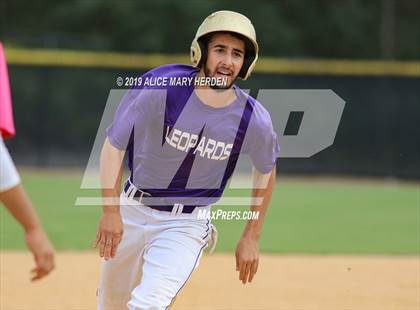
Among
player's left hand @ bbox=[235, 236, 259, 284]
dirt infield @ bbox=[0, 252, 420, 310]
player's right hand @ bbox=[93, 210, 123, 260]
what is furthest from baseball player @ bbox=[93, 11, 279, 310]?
dirt infield @ bbox=[0, 252, 420, 310]

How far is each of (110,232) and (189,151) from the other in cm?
77

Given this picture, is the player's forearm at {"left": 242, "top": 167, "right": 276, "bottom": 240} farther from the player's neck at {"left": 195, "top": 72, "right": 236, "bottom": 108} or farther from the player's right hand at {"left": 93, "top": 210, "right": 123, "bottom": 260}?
the player's right hand at {"left": 93, "top": 210, "right": 123, "bottom": 260}

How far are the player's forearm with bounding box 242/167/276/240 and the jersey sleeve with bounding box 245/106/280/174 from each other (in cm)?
5

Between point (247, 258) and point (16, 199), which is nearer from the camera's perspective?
point (16, 199)

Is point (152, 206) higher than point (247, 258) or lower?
higher

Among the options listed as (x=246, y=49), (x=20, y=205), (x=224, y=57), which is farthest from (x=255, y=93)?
(x=20, y=205)

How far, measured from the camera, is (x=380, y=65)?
21703mm

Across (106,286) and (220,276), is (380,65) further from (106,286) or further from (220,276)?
(106,286)

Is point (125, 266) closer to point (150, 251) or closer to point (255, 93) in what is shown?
point (150, 251)

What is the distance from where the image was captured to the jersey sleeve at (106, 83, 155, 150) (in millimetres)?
4680

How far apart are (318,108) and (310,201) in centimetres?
464

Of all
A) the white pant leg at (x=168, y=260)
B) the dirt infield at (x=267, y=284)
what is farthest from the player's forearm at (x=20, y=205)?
the dirt infield at (x=267, y=284)

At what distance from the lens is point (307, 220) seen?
44.4ft

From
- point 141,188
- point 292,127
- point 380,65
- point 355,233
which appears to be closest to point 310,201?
point 355,233
